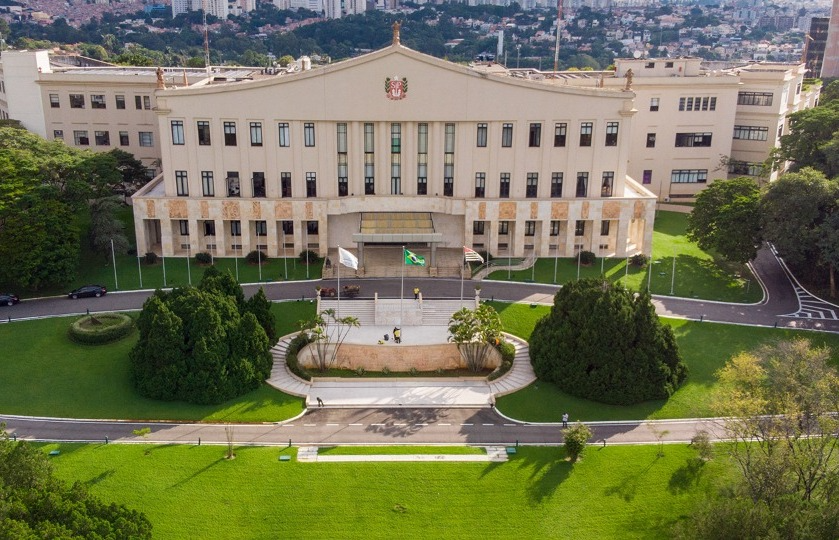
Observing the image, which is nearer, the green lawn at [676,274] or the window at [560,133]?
the green lawn at [676,274]

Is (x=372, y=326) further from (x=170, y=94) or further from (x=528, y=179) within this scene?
(x=170, y=94)

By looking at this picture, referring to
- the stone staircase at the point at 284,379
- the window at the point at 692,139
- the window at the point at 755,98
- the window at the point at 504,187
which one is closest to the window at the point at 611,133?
the window at the point at 504,187

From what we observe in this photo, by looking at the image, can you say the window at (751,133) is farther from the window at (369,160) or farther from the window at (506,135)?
the window at (369,160)

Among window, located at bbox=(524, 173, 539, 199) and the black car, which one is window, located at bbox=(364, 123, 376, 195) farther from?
the black car

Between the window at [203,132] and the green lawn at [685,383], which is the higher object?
the window at [203,132]

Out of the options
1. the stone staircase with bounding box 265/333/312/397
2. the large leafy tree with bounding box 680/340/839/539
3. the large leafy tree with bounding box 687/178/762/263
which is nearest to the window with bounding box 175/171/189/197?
the stone staircase with bounding box 265/333/312/397

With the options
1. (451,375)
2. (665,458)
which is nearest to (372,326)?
(451,375)
